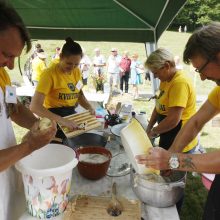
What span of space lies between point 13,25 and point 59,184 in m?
0.68

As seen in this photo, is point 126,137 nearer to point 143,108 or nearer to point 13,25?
point 13,25

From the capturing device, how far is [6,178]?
127cm

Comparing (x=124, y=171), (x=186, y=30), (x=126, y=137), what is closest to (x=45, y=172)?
(x=126, y=137)

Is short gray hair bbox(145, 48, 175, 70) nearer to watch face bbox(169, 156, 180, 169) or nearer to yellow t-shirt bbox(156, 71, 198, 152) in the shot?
yellow t-shirt bbox(156, 71, 198, 152)

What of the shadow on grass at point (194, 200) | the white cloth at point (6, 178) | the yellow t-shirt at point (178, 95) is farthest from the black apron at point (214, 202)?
the shadow on grass at point (194, 200)

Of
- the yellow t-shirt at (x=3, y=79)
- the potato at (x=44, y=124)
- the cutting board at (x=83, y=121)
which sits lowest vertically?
the cutting board at (x=83, y=121)

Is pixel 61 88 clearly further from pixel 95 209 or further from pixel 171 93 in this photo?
pixel 95 209

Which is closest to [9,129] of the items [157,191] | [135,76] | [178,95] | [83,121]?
[157,191]

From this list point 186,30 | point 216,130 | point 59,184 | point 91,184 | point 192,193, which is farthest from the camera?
point 186,30

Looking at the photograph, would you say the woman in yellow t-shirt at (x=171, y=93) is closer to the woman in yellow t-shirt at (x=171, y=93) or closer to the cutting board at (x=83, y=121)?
the woman in yellow t-shirt at (x=171, y=93)

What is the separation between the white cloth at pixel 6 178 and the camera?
4.04 ft

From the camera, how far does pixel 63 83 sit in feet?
8.44

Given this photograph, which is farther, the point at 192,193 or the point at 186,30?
the point at 186,30

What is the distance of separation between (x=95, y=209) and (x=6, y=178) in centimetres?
43
